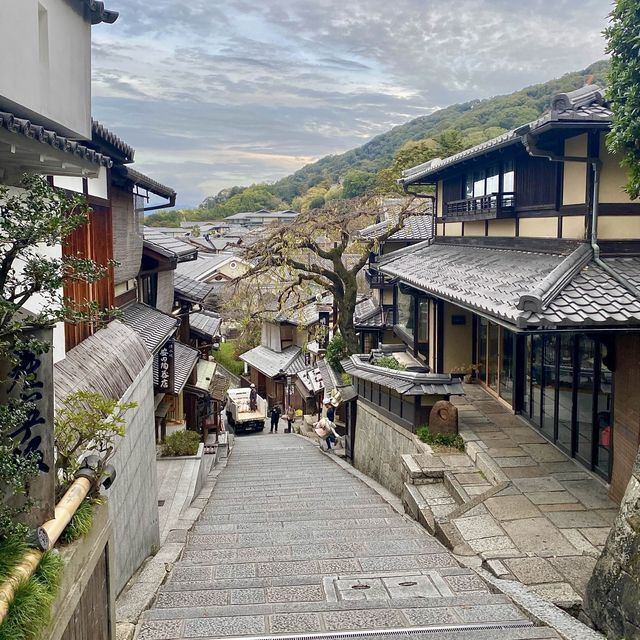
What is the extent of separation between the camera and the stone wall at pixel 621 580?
5453 mm

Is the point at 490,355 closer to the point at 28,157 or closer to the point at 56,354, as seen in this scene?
the point at 56,354

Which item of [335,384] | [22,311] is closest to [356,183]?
[335,384]

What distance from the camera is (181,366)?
21.6 metres

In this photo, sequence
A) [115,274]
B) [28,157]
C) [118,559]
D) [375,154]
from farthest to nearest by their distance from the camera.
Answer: [375,154], [115,274], [118,559], [28,157]

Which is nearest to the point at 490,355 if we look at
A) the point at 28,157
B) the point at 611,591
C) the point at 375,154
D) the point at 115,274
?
the point at 115,274

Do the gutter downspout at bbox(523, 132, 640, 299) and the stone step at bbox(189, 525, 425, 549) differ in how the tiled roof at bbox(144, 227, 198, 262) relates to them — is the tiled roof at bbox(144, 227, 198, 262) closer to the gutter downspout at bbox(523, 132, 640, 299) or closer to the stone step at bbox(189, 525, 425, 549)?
the stone step at bbox(189, 525, 425, 549)

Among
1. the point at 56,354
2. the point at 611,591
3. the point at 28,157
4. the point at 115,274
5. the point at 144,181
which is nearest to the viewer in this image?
the point at 28,157

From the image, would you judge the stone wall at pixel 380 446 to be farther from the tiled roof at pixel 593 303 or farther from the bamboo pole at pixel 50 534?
the bamboo pole at pixel 50 534

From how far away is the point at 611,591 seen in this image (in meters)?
5.79

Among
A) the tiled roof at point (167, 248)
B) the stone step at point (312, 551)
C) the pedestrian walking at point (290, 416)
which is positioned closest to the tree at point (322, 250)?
the tiled roof at point (167, 248)

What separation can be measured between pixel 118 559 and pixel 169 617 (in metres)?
1.37

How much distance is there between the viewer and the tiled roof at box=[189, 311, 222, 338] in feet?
101

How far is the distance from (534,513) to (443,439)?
151 inches

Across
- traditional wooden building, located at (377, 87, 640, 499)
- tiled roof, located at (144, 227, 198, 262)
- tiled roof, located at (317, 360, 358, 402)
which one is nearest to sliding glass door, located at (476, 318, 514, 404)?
traditional wooden building, located at (377, 87, 640, 499)
